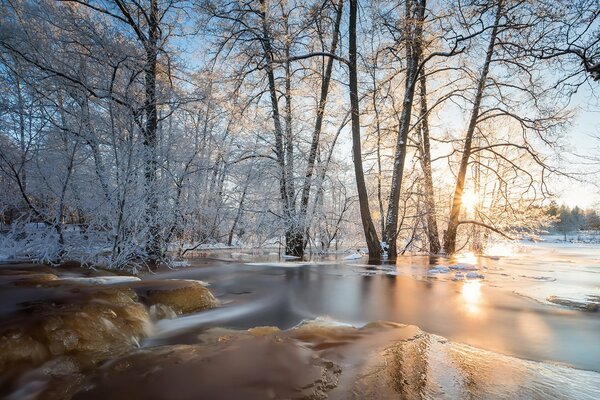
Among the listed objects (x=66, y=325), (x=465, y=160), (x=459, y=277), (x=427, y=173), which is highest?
(x=465, y=160)


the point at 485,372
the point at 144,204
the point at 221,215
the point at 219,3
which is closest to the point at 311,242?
the point at 221,215

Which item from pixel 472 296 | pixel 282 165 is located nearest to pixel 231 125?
pixel 282 165

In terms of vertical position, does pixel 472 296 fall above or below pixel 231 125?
below

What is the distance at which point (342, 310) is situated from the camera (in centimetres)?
439

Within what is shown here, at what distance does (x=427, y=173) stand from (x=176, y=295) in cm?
1129

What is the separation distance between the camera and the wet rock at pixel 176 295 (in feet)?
13.0

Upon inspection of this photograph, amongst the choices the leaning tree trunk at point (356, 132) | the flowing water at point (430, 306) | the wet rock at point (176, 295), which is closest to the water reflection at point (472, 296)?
the flowing water at point (430, 306)

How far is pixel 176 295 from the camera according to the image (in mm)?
4145

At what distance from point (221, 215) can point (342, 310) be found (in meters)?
7.54

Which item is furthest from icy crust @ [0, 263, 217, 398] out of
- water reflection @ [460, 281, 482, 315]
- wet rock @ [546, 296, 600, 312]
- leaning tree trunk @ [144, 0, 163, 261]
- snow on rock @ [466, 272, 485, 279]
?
snow on rock @ [466, 272, 485, 279]

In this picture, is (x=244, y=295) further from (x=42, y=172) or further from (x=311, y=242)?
(x=311, y=242)

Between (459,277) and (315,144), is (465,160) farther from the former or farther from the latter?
(459,277)

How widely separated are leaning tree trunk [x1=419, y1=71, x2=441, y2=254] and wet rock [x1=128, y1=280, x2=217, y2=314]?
1025 centimetres

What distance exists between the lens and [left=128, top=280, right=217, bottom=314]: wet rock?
3.95 m
